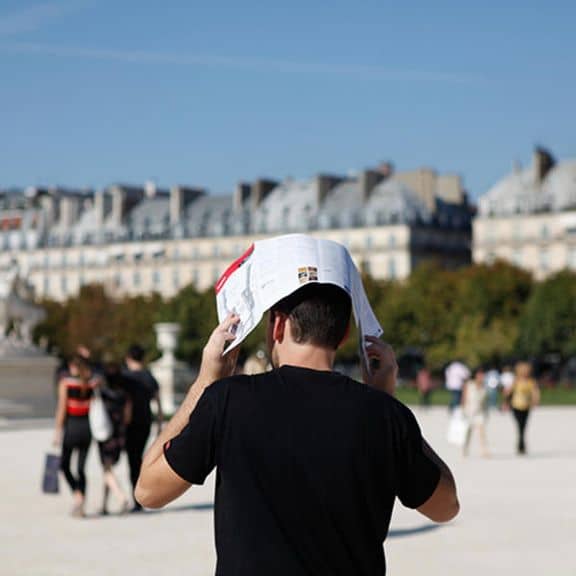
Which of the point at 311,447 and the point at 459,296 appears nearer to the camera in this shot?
the point at 311,447

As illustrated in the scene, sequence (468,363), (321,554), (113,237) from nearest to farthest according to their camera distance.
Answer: (321,554)
(468,363)
(113,237)

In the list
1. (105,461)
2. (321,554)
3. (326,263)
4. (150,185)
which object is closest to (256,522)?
(321,554)

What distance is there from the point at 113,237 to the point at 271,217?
17105mm

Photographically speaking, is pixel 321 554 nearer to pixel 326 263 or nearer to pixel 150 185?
pixel 326 263

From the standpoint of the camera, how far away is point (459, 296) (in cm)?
9050

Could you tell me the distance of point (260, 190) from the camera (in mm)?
125000

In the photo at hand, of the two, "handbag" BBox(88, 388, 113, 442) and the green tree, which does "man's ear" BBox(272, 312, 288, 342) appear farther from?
the green tree

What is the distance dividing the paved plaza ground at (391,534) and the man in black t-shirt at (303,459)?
6924 millimetres

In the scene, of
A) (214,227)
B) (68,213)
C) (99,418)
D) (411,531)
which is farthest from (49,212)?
(411,531)

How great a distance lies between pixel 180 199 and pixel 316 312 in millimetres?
126719

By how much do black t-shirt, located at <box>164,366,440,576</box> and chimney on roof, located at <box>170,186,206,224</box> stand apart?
12472cm

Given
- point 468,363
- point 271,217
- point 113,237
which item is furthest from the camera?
point 113,237

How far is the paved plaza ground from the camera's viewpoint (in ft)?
37.1

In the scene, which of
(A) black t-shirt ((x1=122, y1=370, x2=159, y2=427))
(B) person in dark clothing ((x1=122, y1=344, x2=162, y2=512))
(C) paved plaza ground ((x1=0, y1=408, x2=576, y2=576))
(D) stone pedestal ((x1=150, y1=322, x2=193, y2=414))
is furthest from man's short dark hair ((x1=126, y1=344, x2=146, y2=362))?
(D) stone pedestal ((x1=150, y1=322, x2=193, y2=414))
